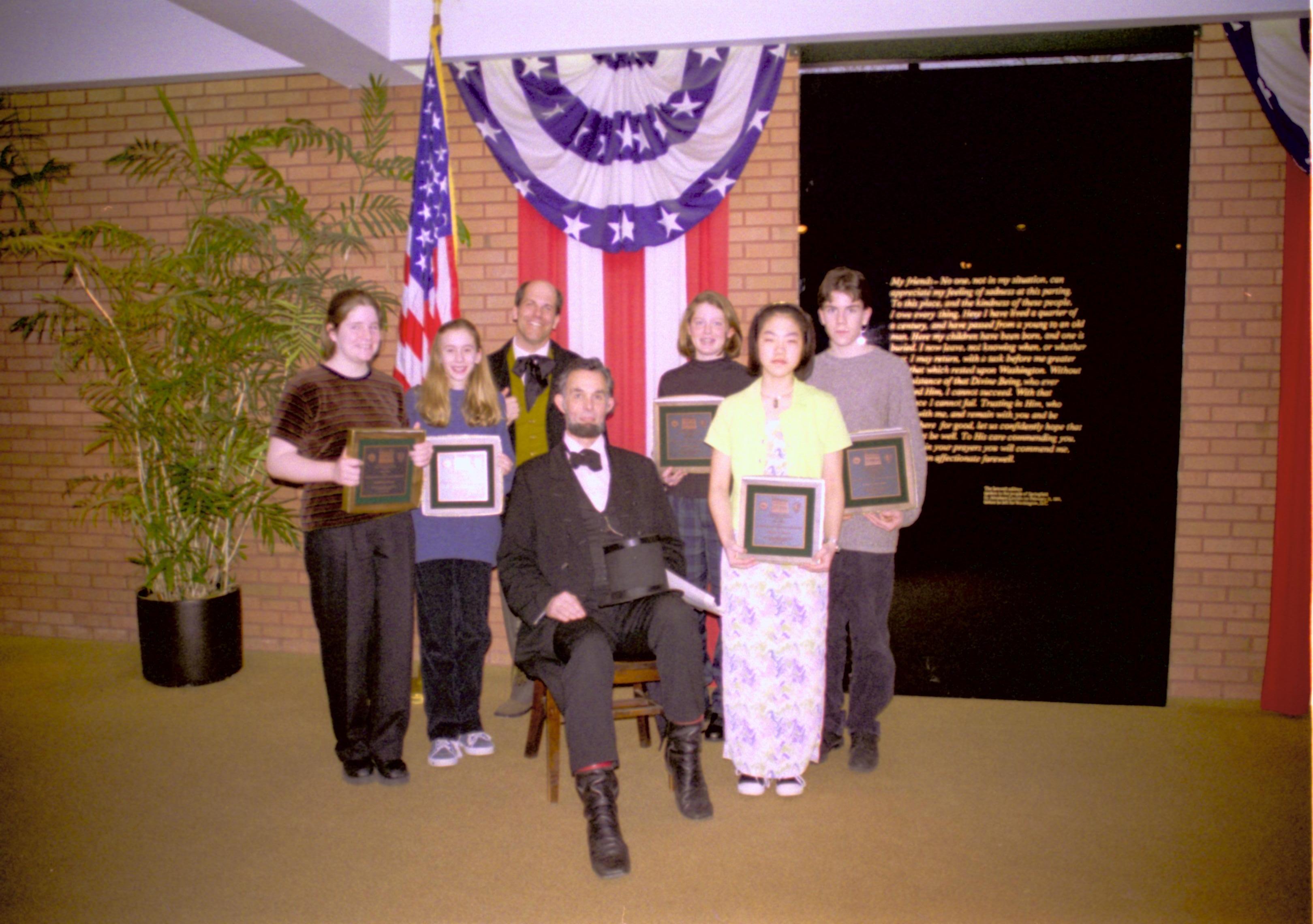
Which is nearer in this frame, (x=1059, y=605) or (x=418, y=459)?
(x=418, y=459)

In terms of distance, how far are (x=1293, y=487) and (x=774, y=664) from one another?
2758 millimetres

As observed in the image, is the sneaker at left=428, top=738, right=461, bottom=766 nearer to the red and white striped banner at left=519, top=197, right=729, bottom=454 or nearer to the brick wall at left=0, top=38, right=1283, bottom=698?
the brick wall at left=0, top=38, right=1283, bottom=698

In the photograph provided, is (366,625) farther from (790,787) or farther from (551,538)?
(790,787)

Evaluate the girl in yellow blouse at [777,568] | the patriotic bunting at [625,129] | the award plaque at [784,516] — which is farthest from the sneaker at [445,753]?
the patriotic bunting at [625,129]

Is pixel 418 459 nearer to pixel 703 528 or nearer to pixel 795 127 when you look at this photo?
pixel 703 528

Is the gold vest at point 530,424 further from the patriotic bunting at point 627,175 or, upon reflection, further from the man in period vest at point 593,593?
the patriotic bunting at point 627,175

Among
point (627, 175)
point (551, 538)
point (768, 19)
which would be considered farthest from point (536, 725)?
point (768, 19)

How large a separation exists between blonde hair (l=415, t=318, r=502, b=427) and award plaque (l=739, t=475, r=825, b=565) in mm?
1118

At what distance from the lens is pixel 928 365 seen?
158 inches

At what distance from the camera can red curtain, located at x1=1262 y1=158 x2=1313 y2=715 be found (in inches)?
148

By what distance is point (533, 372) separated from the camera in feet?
12.1

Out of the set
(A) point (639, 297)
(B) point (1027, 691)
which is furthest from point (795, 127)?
(B) point (1027, 691)

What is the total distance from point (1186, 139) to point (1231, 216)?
428 mm

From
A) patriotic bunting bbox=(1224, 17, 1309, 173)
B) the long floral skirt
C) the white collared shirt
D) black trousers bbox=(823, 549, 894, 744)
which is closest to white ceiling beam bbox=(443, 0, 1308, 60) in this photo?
patriotic bunting bbox=(1224, 17, 1309, 173)
